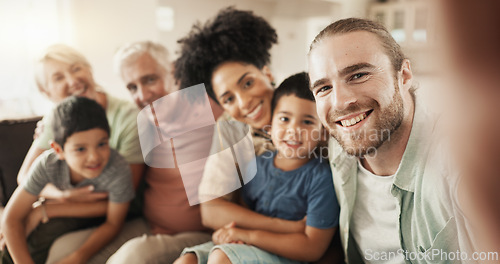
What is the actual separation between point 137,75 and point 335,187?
643 millimetres

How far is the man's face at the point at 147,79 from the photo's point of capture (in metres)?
1.10

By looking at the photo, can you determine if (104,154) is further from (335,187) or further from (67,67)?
(335,187)

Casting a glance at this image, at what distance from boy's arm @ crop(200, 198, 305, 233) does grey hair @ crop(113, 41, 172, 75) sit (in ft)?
1.41

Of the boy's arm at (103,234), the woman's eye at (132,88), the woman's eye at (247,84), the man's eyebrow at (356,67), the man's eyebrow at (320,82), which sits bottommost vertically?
the boy's arm at (103,234)

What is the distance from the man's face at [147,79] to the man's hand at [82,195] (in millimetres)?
266

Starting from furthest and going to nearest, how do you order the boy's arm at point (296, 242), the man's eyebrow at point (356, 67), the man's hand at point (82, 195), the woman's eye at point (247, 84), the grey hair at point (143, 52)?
1. the grey hair at point (143, 52)
2. the man's hand at point (82, 195)
3. the woman's eye at point (247, 84)
4. the boy's arm at point (296, 242)
5. the man's eyebrow at point (356, 67)

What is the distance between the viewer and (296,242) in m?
0.80

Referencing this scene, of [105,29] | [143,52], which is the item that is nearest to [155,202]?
[143,52]

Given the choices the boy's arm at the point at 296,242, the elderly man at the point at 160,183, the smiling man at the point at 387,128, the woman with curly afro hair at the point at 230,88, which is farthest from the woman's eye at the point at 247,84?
the boy's arm at the point at 296,242

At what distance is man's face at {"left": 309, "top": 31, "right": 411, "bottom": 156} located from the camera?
0.65 meters

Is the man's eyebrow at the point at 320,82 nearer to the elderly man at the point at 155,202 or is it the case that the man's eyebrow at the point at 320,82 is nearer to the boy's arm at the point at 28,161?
the elderly man at the point at 155,202

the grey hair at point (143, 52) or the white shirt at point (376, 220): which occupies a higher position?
the grey hair at point (143, 52)

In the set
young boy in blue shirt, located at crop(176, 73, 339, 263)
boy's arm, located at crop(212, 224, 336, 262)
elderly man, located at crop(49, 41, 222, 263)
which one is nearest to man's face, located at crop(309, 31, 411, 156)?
young boy in blue shirt, located at crop(176, 73, 339, 263)

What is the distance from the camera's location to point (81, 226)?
105 centimetres
